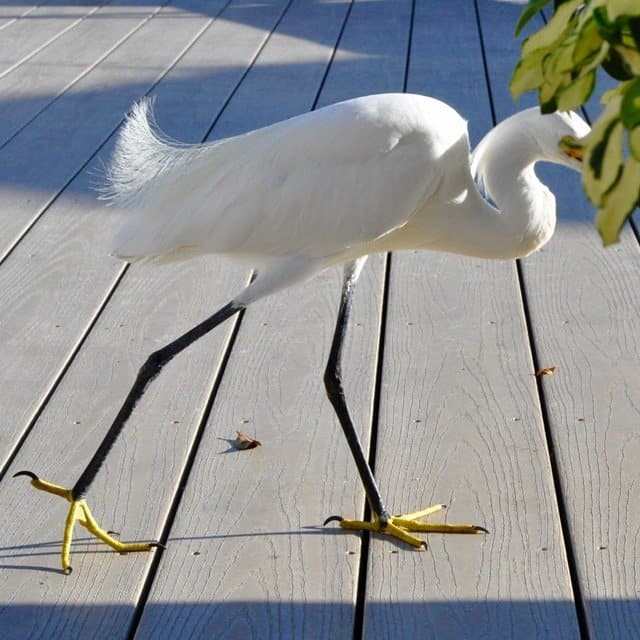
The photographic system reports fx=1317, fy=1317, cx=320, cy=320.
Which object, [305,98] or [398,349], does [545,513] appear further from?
[305,98]

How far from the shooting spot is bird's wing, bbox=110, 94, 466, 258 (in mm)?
2041

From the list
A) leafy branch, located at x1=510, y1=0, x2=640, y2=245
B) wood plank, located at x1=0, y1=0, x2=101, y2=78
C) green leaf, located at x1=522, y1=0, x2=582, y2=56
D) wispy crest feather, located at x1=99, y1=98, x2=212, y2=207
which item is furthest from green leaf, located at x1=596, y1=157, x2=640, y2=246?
wood plank, located at x1=0, y1=0, x2=101, y2=78

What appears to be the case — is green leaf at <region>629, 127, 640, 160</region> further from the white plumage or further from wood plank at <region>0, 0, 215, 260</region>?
wood plank at <region>0, 0, 215, 260</region>

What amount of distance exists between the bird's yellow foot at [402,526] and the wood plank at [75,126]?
1504mm


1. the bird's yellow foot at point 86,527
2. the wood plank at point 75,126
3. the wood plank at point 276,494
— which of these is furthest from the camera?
the wood plank at point 75,126

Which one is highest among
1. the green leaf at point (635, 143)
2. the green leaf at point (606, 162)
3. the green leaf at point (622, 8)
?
the green leaf at point (622, 8)

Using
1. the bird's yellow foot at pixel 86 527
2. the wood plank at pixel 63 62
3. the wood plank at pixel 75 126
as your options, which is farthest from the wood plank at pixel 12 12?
the bird's yellow foot at pixel 86 527

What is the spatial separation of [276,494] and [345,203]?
1.55 ft

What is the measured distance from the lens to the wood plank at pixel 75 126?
138 inches

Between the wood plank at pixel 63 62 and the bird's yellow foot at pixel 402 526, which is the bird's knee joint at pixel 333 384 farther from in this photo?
the wood plank at pixel 63 62

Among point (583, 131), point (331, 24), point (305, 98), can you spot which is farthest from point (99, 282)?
point (331, 24)

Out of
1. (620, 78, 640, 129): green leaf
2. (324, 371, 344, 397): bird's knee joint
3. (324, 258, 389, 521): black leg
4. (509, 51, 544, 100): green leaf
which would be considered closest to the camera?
(620, 78, 640, 129): green leaf

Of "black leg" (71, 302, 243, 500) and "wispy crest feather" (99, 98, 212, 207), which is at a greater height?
"wispy crest feather" (99, 98, 212, 207)

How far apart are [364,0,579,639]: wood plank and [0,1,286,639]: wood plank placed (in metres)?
0.35
